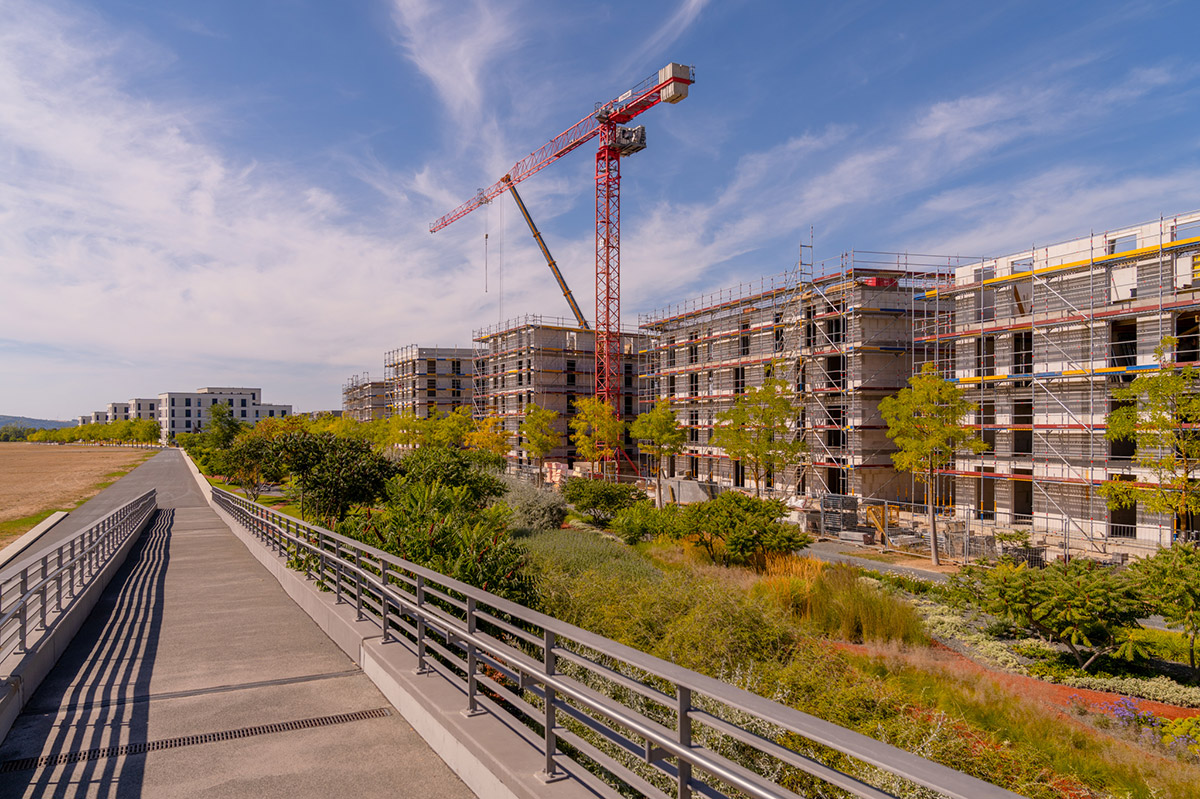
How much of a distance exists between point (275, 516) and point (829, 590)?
12.1 metres

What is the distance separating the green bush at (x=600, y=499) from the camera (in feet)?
100

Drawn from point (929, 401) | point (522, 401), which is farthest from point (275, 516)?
point (522, 401)

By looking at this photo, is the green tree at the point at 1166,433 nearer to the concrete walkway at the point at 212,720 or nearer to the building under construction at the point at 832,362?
the building under construction at the point at 832,362

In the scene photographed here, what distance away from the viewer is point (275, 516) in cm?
1492

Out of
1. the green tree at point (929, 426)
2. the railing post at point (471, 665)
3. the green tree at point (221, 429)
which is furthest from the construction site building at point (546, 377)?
the railing post at point (471, 665)

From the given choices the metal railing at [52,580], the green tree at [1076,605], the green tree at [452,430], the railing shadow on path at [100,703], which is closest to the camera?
the railing shadow on path at [100,703]

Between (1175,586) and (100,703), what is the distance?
14.5m

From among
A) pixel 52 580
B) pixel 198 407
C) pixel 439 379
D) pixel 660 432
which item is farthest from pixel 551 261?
pixel 198 407

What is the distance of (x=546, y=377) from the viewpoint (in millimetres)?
62969

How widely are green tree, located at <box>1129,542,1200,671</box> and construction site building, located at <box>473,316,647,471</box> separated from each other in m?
48.2

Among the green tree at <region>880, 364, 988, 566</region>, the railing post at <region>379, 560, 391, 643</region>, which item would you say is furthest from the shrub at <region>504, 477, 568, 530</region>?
the railing post at <region>379, 560, 391, 643</region>

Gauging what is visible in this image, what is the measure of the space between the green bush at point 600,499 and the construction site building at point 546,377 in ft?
91.1

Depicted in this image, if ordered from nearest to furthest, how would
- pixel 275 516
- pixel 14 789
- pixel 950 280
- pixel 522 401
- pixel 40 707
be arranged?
1. pixel 14 789
2. pixel 40 707
3. pixel 275 516
4. pixel 950 280
5. pixel 522 401

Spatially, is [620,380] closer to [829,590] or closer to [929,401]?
[929,401]
